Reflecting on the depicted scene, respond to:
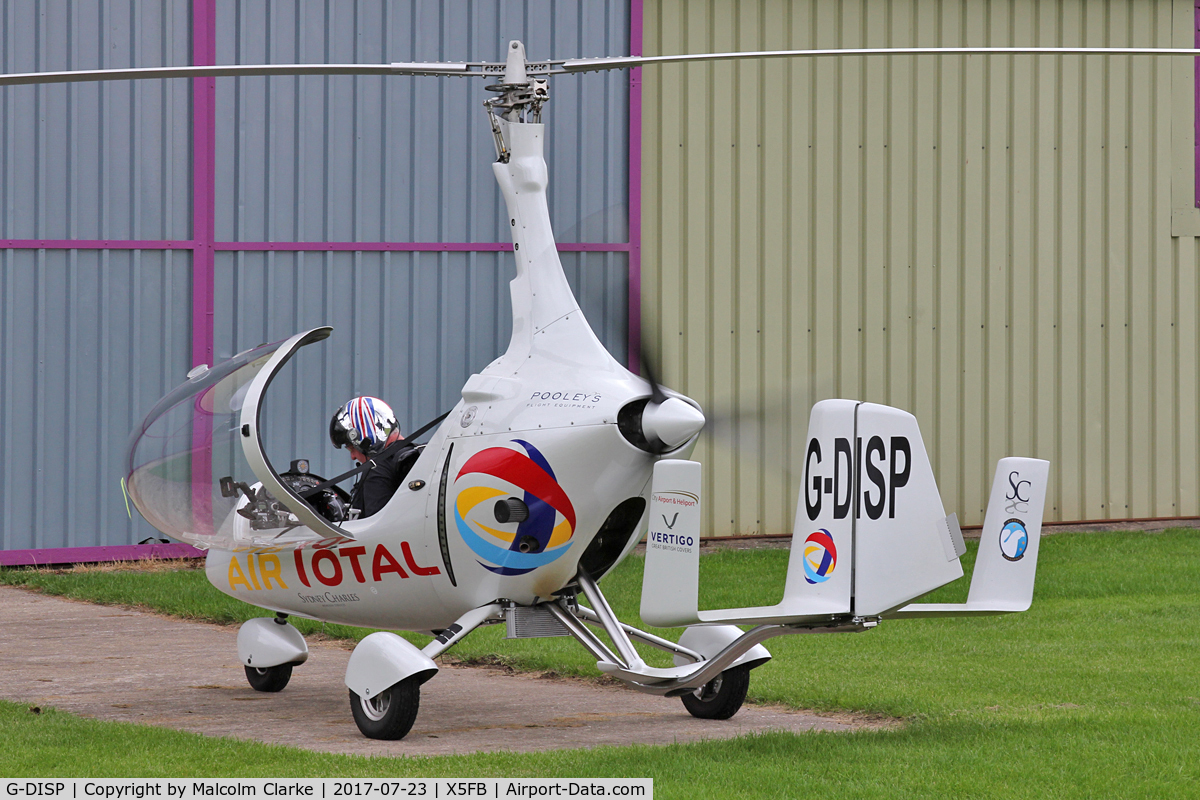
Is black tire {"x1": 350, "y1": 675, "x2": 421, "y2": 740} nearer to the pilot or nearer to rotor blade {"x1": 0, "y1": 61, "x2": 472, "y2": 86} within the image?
the pilot

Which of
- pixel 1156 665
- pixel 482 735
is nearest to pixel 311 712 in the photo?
pixel 482 735

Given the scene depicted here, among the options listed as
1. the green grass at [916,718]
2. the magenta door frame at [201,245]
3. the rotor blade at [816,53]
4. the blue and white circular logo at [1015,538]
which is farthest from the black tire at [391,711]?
the magenta door frame at [201,245]

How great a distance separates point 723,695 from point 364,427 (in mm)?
2419

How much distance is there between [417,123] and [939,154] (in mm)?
5491

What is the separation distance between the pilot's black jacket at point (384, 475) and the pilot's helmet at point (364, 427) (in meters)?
0.17

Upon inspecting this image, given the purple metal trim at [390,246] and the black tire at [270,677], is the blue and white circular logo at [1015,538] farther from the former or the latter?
the purple metal trim at [390,246]

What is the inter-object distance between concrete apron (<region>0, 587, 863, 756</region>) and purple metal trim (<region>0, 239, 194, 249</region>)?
424 cm

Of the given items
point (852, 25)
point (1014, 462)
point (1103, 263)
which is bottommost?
point (1014, 462)

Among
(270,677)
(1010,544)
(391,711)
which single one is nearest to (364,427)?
(391,711)

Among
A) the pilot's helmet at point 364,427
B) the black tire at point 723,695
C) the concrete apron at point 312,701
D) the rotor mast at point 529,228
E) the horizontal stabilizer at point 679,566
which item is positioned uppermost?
the rotor mast at point 529,228

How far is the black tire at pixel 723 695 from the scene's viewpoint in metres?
7.71

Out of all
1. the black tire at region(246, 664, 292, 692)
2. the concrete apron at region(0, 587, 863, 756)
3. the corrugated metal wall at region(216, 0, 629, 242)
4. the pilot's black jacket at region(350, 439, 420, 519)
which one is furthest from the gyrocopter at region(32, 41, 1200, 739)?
the corrugated metal wall at region(216, 0, 629, 242)

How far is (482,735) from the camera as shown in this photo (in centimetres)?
739

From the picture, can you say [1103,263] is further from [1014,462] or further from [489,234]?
[1014,462]
